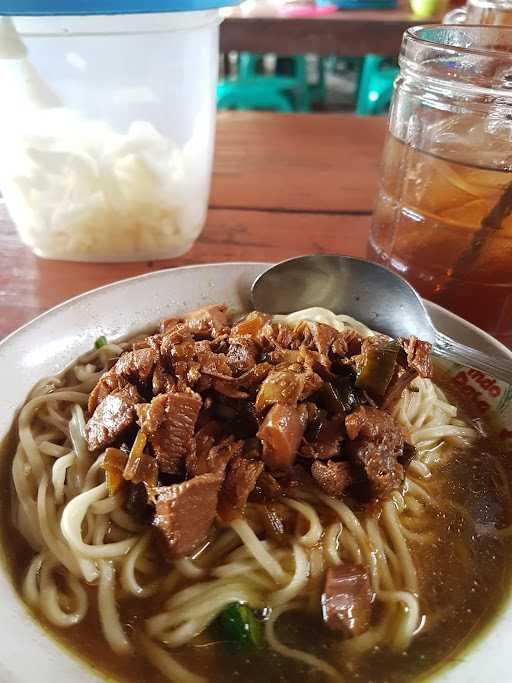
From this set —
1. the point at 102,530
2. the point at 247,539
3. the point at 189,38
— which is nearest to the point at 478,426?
the point at 247,539

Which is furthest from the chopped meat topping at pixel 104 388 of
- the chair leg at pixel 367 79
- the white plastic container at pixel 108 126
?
the chair leg at pixel 367 79

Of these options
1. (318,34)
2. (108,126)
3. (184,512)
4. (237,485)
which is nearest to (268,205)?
(108,126)

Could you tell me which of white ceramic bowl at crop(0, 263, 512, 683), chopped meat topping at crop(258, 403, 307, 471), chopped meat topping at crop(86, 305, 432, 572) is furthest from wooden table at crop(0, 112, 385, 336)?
chopped meat topping at crop(258, 403, 307, 471)

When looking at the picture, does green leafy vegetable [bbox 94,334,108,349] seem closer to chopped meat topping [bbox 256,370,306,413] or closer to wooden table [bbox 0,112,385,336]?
wooden table [bbox 0,112,385,336]

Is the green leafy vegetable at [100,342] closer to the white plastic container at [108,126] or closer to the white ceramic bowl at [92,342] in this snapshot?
the white ceramic bowl at [92,342]

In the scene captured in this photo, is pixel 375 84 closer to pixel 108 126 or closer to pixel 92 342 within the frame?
pixel 108 126

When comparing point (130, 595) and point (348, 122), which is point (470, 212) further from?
point (348, 122)
